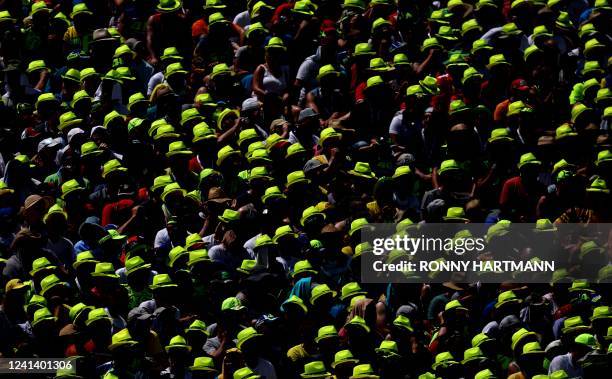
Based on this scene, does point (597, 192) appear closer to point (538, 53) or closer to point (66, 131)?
point (538, 53)

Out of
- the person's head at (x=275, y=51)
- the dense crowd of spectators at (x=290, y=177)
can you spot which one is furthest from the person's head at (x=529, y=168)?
the person's head at (x=275, y=51)

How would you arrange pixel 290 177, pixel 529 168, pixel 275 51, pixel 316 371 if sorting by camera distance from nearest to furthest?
1. pixel 316 371
2. pixel 290 177
3. pixel 529 168
4. pixel 275 51

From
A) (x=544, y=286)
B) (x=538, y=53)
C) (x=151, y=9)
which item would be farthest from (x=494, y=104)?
(x=151, y=9)

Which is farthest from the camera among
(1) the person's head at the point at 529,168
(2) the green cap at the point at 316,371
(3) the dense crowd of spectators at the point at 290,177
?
(1) the person's head at the point at 529,168

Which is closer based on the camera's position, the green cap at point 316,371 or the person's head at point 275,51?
the green cap at point 316,371

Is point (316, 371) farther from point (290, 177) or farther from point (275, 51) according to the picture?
point (275, 51)

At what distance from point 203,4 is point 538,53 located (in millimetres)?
3842

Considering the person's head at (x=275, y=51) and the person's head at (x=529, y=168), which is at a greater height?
the person's head at (x=275, y=51)

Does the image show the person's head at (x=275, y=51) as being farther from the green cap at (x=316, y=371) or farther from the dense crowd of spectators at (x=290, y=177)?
the green cap at (x=316, y=371)

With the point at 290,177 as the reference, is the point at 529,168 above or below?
below

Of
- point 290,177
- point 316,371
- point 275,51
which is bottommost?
point 316,371

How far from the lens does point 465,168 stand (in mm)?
20766

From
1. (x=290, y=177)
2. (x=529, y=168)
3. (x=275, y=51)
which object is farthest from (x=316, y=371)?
(x=275, y=51)

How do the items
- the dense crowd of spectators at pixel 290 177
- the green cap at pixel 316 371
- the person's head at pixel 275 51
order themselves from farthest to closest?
the person's head at pixel 275 51, the dense crowd of spectators at pixel 290 177, the green cap at pixel 316 371
